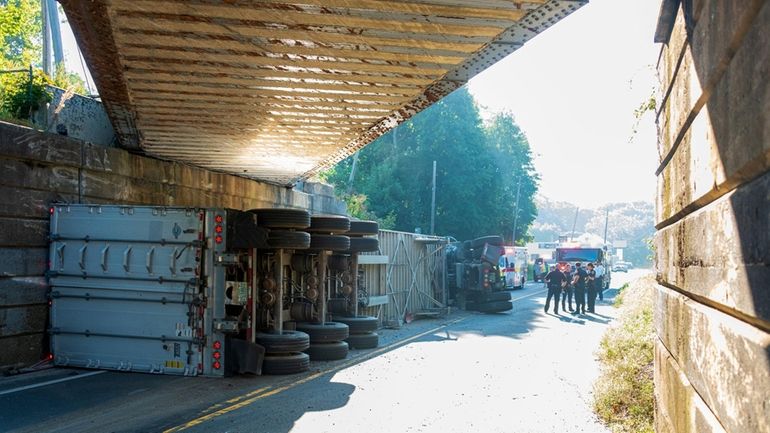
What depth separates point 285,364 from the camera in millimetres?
11188

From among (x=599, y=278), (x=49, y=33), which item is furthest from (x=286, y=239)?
(x=599, y=278)

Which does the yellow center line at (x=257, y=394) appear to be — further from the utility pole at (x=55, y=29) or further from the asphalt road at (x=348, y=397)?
the utility pole at (x=55, y=29)

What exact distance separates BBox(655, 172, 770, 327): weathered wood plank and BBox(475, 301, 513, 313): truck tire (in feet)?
A: 64.4

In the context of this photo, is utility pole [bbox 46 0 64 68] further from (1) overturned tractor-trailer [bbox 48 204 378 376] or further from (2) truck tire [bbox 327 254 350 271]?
(1) overturned tractor-trailer [bbox 48 204 378 376]

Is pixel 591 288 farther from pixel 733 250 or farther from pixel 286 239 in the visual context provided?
pixel 733 250

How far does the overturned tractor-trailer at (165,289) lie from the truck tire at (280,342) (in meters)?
0.02

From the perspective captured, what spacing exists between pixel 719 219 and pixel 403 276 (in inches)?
692

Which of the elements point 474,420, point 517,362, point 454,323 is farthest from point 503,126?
point 474,420

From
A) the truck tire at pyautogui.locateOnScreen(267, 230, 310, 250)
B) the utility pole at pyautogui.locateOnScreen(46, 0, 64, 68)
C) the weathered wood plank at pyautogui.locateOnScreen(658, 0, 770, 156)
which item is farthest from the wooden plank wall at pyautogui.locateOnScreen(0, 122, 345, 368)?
the utility pole at pyautogui.locateOnScreen(46, 0, 64, 68)

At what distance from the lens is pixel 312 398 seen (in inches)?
360

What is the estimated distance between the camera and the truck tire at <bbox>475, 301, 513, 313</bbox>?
2394 cm

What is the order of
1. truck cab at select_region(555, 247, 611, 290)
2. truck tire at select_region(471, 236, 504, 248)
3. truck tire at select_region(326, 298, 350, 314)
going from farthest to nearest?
truck cab at select_region(555, 247, 611, 290)
truck tire at select_region(471, 236, 504, 248)
truck tire at select_region(326, 298, 350, 314)

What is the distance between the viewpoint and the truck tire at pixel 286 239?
11.4 m

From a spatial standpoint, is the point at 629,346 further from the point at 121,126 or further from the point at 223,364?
the point at 121,126
